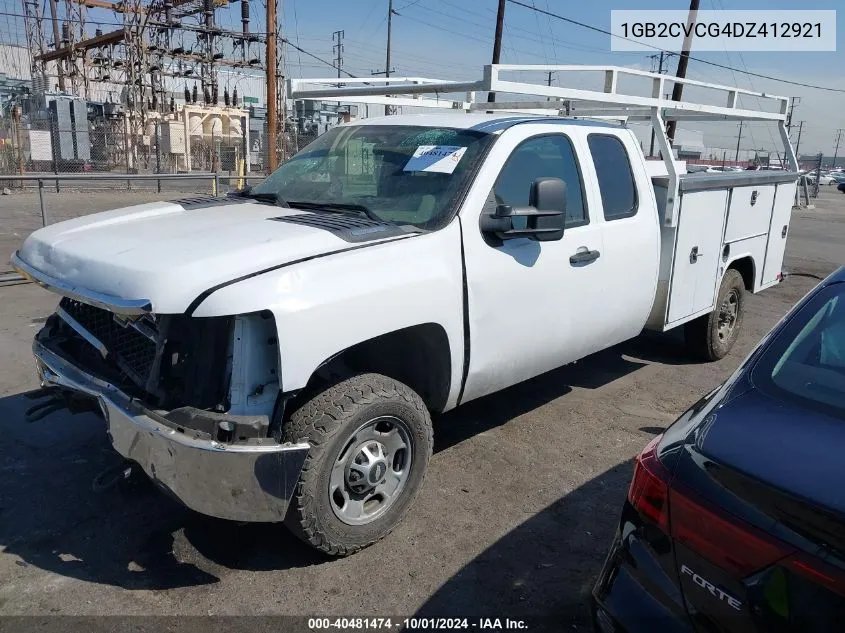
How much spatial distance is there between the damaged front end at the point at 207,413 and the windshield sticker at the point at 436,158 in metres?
1.50

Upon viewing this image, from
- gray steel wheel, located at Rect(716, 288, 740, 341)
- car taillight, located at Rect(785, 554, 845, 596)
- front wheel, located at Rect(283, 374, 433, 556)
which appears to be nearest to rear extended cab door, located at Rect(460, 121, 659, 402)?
front wheel, located at Rect(283, 374, 433, 556)

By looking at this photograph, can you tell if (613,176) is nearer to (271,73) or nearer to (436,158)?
(436,158)

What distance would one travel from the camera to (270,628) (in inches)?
111

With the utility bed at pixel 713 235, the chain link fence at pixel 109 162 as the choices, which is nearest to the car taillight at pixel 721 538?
the utility bed at pixel 713 235

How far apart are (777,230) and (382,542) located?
17.5 ft

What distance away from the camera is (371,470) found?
10.7 feet

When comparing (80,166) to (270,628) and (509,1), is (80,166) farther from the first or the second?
(270,628)

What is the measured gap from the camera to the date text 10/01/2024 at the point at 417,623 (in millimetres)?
2867

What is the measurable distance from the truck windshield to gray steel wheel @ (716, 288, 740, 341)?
3.51 meters

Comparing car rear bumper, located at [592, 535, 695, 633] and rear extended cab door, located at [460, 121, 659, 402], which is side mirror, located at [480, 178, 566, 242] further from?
car rear bumper, located at [592, 535, 695, 633]

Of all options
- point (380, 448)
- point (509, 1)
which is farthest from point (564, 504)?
point (509, 1)

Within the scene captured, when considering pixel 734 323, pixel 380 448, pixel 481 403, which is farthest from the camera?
pixel 734 323

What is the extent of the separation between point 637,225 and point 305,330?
113 inches

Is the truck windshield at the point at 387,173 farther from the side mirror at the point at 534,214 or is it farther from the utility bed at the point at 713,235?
the utility bed at the point at 713,235
